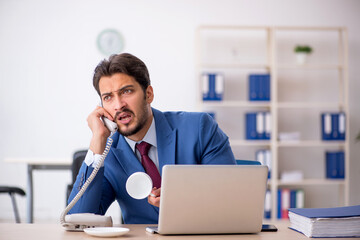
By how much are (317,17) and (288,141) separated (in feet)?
4.84

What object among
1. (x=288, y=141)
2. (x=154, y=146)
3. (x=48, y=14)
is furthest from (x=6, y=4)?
(x=154, y=146)

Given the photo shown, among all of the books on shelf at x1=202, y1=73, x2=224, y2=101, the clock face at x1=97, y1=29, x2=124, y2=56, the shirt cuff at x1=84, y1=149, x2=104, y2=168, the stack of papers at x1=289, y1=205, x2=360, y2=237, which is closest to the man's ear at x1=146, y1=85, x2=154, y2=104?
the shirt cuff at x1=84, y1=149, x2=104, y2=168

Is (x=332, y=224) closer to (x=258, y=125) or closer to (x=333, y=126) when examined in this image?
(x=258, y=125)

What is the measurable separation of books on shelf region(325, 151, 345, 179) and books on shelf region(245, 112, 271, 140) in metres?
0.69

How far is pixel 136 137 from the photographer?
1948 millimetres

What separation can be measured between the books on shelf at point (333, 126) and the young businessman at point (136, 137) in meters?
3.25

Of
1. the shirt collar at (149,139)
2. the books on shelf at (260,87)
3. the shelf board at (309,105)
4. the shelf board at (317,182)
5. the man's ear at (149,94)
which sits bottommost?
the shelf board at (317,182)

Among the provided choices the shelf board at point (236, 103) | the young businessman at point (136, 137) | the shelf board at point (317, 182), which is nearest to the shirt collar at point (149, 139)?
the young businessman at point (136, 137)

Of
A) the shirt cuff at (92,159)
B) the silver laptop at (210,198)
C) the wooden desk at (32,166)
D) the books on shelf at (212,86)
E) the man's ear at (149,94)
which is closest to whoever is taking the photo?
the silver laptop at (210,198)

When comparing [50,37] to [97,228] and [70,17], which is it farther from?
[97,228]

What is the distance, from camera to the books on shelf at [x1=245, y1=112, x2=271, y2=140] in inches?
194

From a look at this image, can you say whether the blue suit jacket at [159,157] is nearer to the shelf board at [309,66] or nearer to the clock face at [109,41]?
the shelf board at [309,66]

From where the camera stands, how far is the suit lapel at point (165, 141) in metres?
1.87

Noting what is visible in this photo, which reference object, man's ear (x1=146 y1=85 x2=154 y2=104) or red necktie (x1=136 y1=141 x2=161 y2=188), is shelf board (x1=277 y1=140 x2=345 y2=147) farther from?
red necktie (x1=136 y1=141 x2=161 y2=188)
